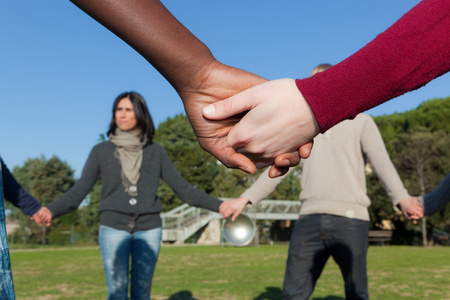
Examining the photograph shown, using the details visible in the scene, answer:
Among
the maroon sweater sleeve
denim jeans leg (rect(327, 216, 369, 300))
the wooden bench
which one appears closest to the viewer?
the maroon sweater sleeve

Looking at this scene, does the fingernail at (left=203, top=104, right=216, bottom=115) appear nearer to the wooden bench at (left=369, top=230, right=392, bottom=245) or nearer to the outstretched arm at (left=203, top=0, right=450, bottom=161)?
the outstretched arm at (left=203, top=0, right=450, bottom=161)

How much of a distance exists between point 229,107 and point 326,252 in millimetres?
2811

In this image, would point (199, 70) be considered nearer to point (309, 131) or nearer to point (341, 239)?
point (309, 131)

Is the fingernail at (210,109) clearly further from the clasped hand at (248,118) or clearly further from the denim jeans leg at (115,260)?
the denim jeans leg at (115,260)

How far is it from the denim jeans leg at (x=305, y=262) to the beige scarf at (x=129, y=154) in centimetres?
171

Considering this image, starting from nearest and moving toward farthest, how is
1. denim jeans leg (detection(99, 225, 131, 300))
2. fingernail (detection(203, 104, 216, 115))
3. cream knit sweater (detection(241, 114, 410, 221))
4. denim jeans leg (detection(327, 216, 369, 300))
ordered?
fingernail (detection(203, 104, 216, 115)) < denim jeans leg (detection(327, 216, 369, 300)) < cream knit sweater (detection(241, 114, 410, 221)) < denim jeans leg (detection(99, 225, 131, 300))

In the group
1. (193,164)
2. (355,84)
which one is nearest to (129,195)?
(355,84)

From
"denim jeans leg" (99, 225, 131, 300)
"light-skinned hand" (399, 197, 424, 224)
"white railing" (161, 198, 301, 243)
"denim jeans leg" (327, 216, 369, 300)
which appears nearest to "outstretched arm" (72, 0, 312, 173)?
"denim jeans leg" (327, 216, 369, 300)

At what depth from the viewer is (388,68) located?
1408 mm

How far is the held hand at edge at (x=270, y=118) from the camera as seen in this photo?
150cm

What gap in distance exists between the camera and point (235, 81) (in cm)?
170

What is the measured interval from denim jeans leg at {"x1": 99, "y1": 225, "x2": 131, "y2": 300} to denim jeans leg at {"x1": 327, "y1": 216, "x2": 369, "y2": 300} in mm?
1917

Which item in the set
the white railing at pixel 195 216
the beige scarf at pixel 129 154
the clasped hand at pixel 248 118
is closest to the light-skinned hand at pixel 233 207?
the beige scarf at pixel 129 154

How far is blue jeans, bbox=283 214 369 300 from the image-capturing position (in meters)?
3.84
